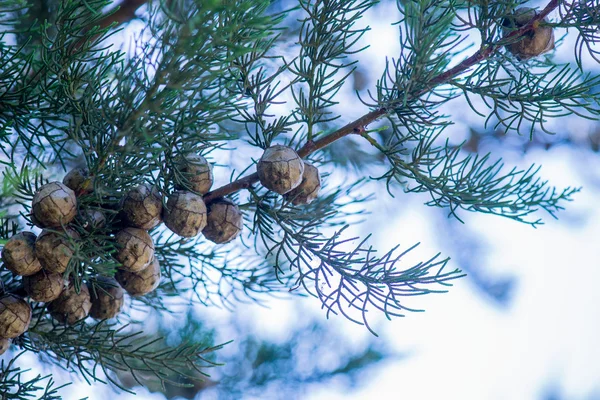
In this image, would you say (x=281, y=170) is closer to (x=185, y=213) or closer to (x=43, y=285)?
(x=185, y=213)

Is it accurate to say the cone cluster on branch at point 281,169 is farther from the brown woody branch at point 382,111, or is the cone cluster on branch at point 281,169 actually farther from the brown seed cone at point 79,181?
the brown seed cone at point 79,181

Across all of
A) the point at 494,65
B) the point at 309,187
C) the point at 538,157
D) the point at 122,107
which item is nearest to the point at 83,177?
the point at 122,107

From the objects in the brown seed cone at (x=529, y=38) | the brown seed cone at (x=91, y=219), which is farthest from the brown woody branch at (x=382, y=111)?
the brown seed cone at (x=91, y=219)

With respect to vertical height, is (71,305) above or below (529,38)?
below

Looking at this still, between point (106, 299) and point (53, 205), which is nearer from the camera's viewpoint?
point (53, 205)

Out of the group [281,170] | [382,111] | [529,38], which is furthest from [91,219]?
[529,38]

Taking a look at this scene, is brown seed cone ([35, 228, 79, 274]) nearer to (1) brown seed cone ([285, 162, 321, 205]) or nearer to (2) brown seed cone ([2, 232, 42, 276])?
(2) brown seed cone ([2, 232, 42, 276])

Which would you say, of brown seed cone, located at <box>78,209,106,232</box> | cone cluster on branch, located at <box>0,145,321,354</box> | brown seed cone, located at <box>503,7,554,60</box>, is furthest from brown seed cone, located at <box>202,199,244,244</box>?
brown seed cone, located at <box>503,7,554,60</box>
